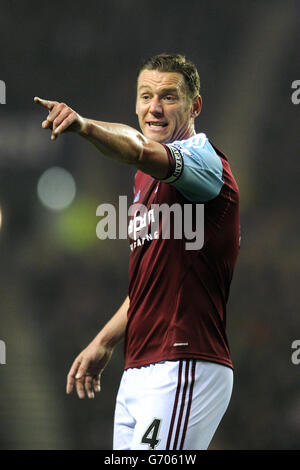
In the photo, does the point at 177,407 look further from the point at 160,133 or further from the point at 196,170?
the point at 160,133

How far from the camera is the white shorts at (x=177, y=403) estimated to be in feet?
8.43

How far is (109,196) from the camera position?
7160 millimetres

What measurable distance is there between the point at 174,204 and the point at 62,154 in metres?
4.73

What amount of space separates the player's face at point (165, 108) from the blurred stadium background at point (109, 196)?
12.7ft

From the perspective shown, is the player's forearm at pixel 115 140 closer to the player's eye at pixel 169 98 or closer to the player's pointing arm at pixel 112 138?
the player's pointing arm at pixel 112 138

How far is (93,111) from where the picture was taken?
7.26 m

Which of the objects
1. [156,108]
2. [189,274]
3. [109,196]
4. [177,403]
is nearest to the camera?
[177,403]

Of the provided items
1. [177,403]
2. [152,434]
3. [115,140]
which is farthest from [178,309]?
[115,140]

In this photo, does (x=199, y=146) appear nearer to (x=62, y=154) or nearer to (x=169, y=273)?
(x=169, y=273)

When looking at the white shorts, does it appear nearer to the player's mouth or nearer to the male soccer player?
the male soccer player

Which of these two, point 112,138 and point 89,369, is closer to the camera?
point 112,138

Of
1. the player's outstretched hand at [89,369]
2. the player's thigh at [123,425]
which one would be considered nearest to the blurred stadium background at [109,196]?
the player's outstretched hand at [89,369]

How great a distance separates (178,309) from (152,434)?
483 millimetres

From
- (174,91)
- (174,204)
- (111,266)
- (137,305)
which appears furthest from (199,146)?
(111,266)
